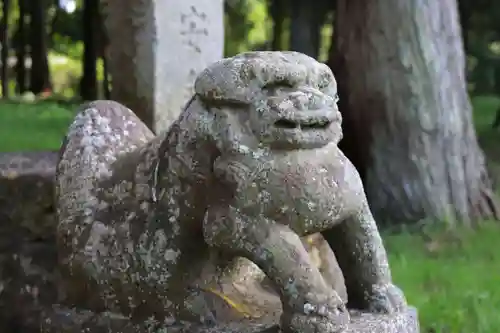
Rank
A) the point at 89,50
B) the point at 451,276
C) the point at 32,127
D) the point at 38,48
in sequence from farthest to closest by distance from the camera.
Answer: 1. the point at 38,48
2. the point at 89,50
3. the point at 32,127
4. the point at 451,276

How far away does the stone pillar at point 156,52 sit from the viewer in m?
3.51

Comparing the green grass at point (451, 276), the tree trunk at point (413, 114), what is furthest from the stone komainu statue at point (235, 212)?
the tree trunk at point (413, 114)

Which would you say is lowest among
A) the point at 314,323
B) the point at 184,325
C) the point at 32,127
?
the point at 32,127

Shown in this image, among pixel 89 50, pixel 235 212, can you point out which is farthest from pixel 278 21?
pixel 235 212

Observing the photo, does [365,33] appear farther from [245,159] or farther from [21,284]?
[245,159]

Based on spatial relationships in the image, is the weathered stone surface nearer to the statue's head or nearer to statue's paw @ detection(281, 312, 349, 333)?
the statue's head

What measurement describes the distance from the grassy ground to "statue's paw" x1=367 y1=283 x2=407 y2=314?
4.18 feet

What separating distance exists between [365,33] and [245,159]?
3492 millimetres

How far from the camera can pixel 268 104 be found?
1.94 metres

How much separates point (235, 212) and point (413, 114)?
3.39 metres

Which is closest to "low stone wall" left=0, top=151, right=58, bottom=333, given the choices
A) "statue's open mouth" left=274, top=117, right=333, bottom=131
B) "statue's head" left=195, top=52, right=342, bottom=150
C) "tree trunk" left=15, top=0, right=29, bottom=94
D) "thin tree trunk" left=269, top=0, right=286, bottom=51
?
"statue's head" left=195, top=52, right=342, bottom=150

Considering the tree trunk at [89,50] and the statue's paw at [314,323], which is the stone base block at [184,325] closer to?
the statue's paw at [314,323]

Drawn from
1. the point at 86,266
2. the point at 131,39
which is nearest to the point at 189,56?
the point at 131,39

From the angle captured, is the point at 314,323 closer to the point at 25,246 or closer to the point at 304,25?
the point at 25,246
